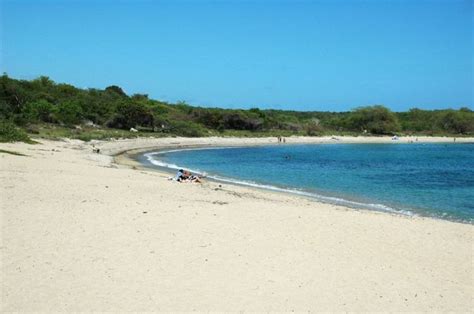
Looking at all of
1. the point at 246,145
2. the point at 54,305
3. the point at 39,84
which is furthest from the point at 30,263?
the point at 39,84

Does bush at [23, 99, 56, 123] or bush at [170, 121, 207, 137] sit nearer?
bush at [23, 99, 56, 123]

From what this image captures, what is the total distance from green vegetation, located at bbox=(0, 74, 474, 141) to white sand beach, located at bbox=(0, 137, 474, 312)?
A: 87.0ft

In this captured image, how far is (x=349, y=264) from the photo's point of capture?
8.95m

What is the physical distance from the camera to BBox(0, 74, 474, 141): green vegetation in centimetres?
5756

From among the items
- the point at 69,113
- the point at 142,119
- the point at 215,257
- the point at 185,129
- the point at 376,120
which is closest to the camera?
the point at 215,257

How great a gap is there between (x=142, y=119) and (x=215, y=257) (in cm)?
6652

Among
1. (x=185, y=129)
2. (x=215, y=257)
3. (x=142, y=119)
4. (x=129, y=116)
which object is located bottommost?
(x=215, y=257)

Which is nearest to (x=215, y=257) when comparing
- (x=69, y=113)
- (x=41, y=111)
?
(x=41, y=111)

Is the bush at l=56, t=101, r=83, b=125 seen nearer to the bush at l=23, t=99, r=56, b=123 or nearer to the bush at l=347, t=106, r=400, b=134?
the bush at l=23, t=99, r=56, b=123

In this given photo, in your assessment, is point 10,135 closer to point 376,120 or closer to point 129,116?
point 129,116

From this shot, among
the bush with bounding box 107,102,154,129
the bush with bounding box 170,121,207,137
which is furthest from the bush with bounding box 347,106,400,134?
the bush with bounding box 107,102,154,129

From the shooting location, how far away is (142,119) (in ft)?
241

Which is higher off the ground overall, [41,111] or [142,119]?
[41,111]

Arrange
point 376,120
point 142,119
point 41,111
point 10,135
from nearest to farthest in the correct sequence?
point 10,135, point 41,111, point 142,119, point 376,120
